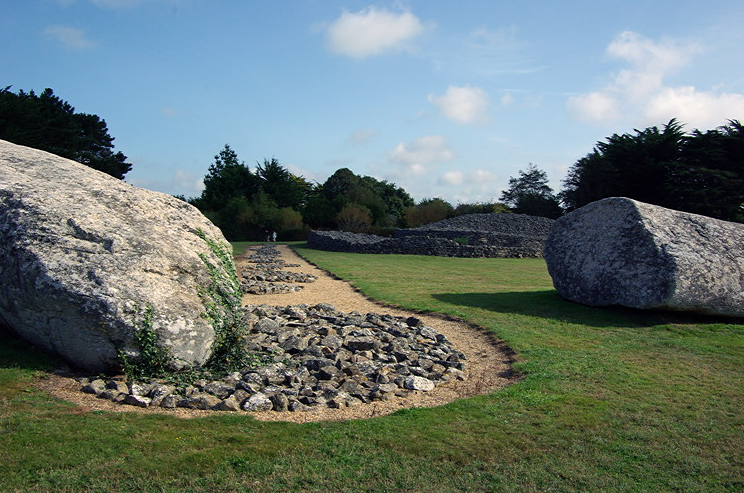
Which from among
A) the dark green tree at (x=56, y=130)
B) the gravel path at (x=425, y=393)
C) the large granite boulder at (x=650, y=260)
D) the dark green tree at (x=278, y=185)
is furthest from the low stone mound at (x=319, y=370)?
the dark green tree at (x=278, y=185)

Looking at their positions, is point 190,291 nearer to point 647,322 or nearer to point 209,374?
point 209,374

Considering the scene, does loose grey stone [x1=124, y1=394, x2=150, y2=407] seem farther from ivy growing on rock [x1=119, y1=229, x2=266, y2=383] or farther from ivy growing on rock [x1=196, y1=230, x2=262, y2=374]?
ivy growing on rock [x1=196, y1=230, x2=262, y2=374]

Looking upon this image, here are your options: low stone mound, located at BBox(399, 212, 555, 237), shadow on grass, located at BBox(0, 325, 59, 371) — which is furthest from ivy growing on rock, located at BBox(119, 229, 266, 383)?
low stone mound, located at BBox(399, 212, 555, 237)

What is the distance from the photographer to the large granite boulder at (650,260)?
10734 mm

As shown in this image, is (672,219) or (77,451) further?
(672,219)

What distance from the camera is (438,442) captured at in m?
4.89

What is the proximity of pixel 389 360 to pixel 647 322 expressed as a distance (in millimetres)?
6141

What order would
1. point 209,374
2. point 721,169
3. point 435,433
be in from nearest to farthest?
point 435,433 < point 209,374 < point 721,169

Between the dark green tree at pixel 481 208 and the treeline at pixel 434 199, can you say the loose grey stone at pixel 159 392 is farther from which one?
the dark green tree at pixel 481 208

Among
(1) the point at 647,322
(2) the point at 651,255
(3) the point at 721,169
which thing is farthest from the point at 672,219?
(3) the point at 721,169

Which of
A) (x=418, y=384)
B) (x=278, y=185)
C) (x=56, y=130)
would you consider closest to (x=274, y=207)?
(x=278, y=185)

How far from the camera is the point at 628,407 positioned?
5.97 m

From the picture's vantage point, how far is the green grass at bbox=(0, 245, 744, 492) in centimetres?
414

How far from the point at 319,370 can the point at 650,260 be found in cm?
761
